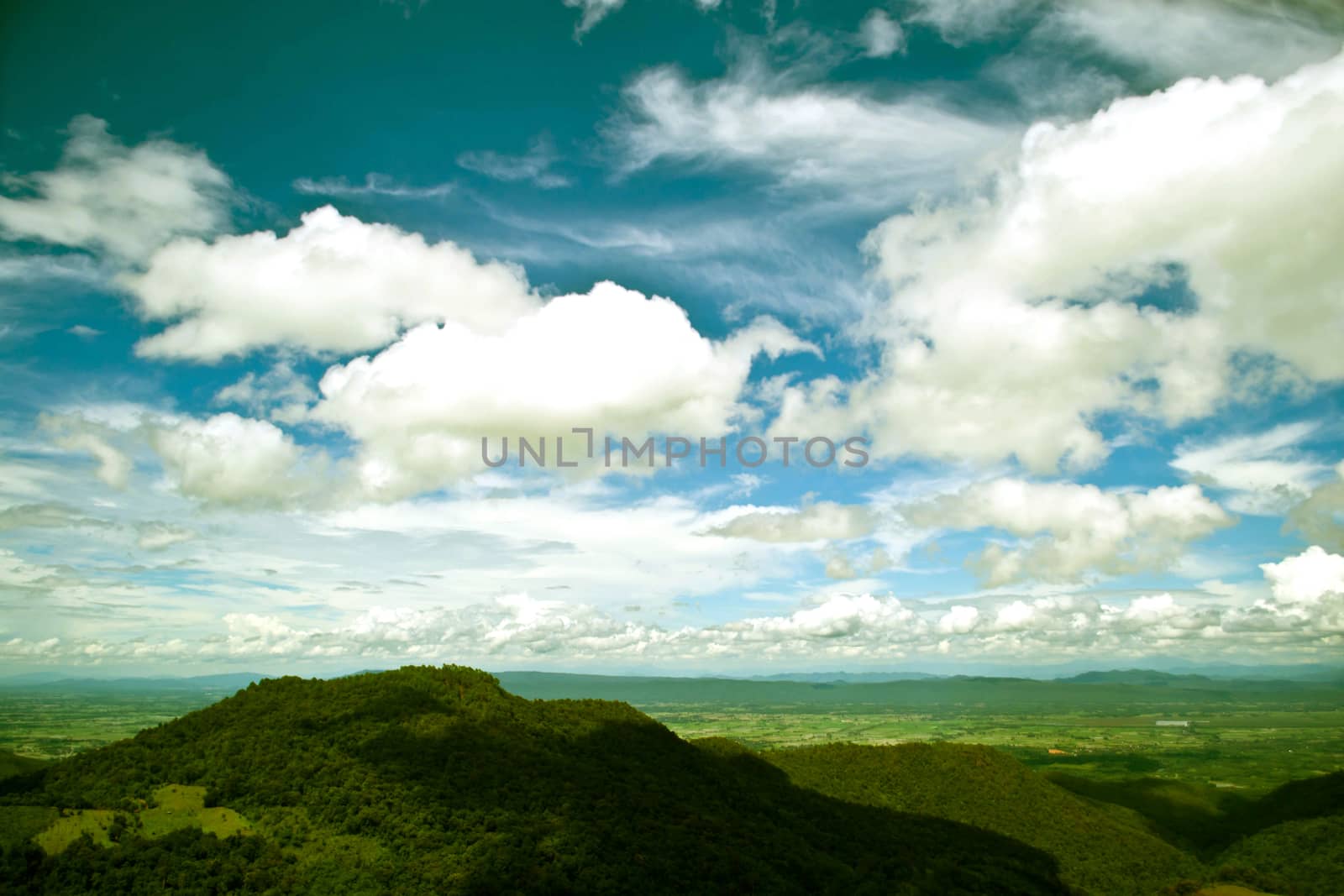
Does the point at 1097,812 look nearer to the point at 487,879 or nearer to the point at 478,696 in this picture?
the point at 478,696

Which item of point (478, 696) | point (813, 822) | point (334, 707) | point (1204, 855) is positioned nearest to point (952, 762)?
point (1204, 855)

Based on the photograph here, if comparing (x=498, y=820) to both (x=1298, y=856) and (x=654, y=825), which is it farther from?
(x=1298, y=856)

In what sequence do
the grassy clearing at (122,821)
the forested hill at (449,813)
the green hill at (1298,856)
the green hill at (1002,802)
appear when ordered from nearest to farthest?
the grassy clearing at (122,821) < the forested hill at (449,813) < the green hill at (1298,856) < the green hill at (1002,802)

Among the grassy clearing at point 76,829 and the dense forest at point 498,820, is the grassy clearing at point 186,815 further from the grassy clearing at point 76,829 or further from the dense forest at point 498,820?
the grassy clearing at point 76,829

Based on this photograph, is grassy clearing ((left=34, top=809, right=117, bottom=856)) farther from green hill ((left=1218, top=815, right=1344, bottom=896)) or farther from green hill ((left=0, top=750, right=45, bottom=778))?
Result: green hill ((left=1218, top=815, right=1344, bottom=896))

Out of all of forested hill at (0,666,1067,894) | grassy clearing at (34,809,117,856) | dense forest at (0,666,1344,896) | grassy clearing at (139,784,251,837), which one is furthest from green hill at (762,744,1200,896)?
grassy clearing at (34,809,117,856)

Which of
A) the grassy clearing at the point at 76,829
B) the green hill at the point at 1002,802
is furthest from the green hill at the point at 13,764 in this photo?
the green hill at the point at 1002,802
